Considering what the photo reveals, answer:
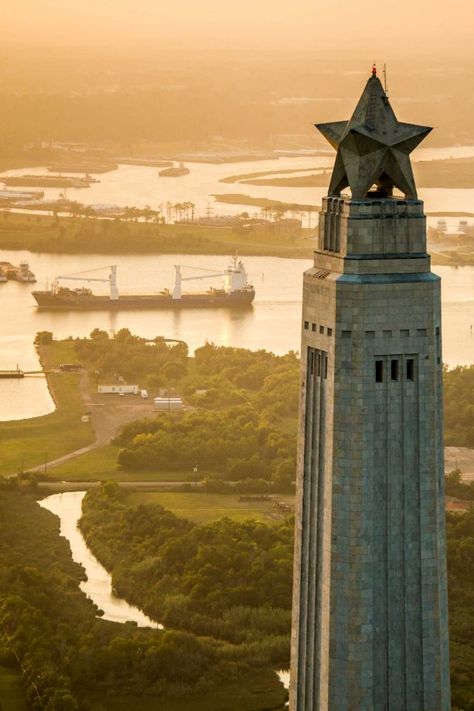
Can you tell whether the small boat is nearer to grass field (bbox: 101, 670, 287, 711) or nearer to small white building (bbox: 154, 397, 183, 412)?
small white building (bbox: 154, 397, 183, 412)

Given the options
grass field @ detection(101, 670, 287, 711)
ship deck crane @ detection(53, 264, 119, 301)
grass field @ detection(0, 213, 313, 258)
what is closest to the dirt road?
ship deck crane @ detection(53, 264, 119, 301)

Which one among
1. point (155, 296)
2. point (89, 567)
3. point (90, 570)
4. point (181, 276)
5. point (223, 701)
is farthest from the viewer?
point (155, 296)

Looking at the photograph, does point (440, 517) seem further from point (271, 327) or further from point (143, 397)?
point (271, 327)

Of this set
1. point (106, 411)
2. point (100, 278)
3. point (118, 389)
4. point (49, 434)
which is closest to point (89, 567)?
point (49, 434)

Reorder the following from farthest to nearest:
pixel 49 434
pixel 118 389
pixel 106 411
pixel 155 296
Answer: pixel 155 296 → pixel 118 389 → pixel 106 411 → pixel 49 434

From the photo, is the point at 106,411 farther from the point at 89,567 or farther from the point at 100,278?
the point at 100,278

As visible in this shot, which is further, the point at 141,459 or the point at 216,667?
the point at 141,459

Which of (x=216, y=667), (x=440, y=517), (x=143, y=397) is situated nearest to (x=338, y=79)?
(x=143, y=397)
